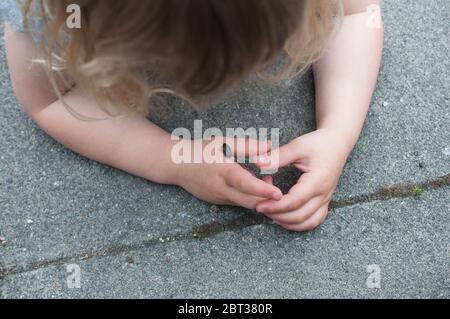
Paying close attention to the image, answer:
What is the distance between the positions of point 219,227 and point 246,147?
0.17 meters

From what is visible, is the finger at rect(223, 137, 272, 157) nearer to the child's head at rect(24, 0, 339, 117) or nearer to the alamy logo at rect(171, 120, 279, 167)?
the alamy logo at rect(171, 120, 279, 167)

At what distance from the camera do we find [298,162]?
117 cm

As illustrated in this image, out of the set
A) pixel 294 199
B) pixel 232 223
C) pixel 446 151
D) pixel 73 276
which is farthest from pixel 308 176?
pixel 73 276

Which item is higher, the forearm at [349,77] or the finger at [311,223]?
the forearm at [349,77]

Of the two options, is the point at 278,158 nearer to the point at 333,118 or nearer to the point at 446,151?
the point at 333,118

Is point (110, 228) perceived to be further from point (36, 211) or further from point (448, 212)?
point (448, 212)

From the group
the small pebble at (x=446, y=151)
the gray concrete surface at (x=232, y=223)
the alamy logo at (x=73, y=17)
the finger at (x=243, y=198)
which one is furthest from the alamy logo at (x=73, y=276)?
the small pebble at (x=446, y=151)

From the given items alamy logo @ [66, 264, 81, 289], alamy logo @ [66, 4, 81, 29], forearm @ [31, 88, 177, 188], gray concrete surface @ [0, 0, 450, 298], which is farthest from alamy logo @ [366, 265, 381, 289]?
alamy logo @ [66, 4, 81, 29]

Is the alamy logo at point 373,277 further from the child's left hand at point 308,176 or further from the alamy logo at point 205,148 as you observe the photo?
the alamy logo at point 205,148

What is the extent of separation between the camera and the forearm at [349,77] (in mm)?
1218

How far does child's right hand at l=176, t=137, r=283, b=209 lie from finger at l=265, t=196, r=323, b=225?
0.15 feet

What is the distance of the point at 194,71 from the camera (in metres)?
0.79

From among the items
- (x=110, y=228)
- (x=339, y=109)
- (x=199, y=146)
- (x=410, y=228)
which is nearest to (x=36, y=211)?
(x=110, y=228)

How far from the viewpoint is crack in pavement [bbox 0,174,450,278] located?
116cm
